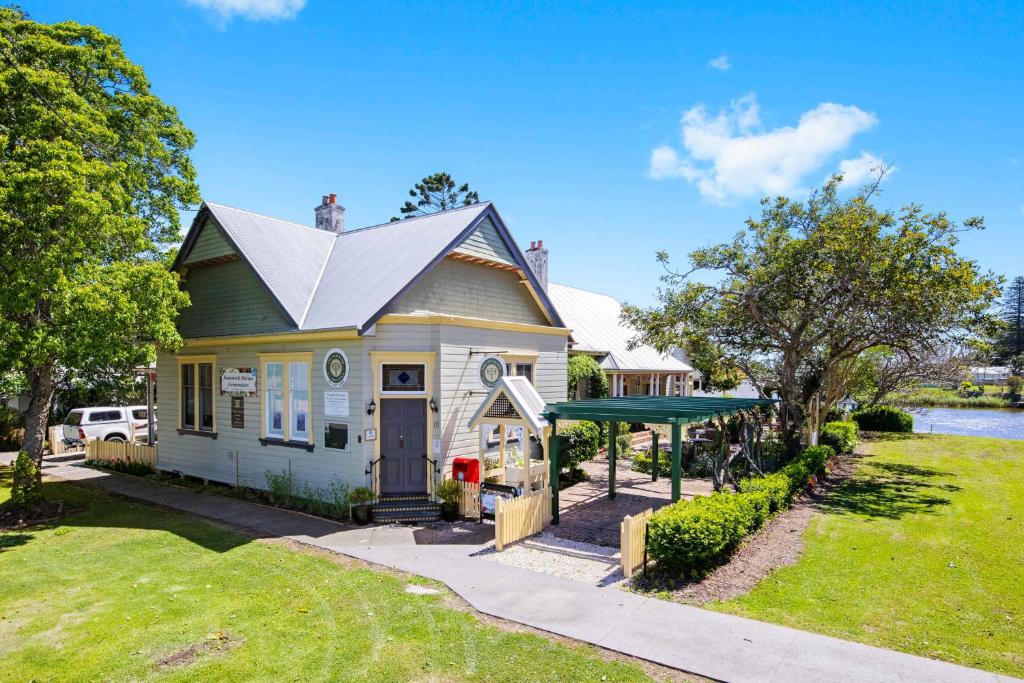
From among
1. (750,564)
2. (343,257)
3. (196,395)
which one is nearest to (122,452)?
(196,395)

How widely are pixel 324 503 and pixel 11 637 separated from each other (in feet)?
22.4

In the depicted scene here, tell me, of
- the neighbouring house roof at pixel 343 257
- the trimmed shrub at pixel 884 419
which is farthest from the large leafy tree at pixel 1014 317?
the neighbouring house roof at pixel 343 257

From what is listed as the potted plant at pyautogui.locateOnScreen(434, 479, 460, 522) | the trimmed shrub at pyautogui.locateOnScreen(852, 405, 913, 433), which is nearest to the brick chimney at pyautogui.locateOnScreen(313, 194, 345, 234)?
the potted plant at pyautogui.locateOnScreen(434, 479, 460, 522)

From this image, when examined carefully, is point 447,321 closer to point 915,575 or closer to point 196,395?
point 196,395

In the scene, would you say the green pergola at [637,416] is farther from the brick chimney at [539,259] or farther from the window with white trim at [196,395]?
the brick chimney at [539,259]

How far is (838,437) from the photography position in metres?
23.5

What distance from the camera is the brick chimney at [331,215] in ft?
72.3

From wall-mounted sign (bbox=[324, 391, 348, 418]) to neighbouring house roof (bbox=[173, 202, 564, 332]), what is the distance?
1.64 meters

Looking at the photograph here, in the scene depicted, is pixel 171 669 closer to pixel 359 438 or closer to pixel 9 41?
pixel 359 438

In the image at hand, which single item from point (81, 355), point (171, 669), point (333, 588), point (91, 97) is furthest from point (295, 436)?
point (91, 97)

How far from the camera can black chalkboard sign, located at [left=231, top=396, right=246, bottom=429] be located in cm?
1648

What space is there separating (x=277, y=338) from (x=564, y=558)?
9180 millimetres

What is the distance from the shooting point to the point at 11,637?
306 inches

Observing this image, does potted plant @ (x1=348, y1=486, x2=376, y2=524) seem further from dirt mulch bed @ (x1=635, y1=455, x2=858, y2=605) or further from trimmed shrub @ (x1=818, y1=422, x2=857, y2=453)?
trimmed shrub @ (x1=818, y1=422, x2=857, y2=453)
